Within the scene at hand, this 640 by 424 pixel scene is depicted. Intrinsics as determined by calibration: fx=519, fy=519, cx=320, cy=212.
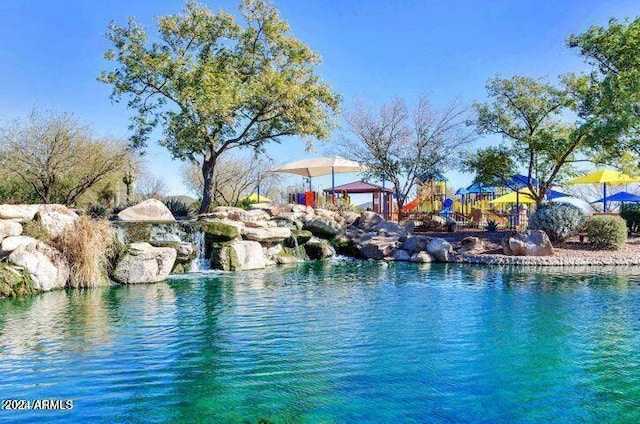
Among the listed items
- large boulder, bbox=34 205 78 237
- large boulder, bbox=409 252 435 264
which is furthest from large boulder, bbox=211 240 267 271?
large boulder, bbox=409 252 435 264

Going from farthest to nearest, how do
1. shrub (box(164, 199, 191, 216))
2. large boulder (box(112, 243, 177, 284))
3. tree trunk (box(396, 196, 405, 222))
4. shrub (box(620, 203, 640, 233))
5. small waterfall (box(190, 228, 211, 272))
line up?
1. tree trunk (box(396, 196, 405, 222))
2. shrub (box(164, 199, 191, 216))
3. shrub (box(620, 203, 640, 233))
4. small waterfall (box(190, 228, 211, 272))
5. large boulder (box(112, 243, 177, 284))

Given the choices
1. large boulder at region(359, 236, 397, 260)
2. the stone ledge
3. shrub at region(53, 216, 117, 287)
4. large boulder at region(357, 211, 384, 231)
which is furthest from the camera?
large boulder at region(357, 211, 384, 231)

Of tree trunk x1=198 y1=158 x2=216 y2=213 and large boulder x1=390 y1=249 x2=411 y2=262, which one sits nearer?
large boulder x1=390 y1=249 x2=411 y2=262

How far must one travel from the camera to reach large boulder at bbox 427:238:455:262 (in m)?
17.1

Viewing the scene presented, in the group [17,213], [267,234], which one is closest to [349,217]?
[267,234]

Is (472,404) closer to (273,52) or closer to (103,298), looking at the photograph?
(103,298)

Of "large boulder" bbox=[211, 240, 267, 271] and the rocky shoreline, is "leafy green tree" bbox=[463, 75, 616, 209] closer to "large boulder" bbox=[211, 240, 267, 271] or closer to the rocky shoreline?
the rocky shoreline

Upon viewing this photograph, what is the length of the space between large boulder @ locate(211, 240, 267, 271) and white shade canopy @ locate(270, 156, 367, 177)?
10.8 meters

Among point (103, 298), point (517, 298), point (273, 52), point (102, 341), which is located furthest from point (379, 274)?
point (273, 52)

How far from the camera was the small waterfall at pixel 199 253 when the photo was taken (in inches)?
574

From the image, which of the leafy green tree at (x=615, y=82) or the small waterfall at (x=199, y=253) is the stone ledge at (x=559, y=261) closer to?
the leafy green tree at (x=615, y=82)

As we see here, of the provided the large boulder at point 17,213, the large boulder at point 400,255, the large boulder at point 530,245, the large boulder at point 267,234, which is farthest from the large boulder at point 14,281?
the large boulder at point 530,245

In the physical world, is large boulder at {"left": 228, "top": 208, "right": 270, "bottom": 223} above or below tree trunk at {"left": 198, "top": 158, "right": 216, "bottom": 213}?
below

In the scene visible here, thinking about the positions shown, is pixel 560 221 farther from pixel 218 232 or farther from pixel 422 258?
pixel 218 232
